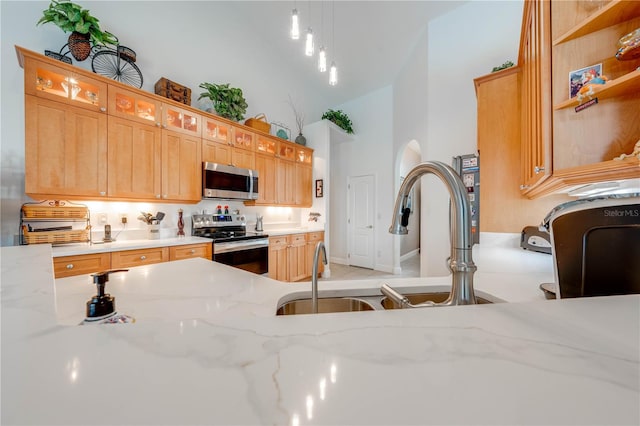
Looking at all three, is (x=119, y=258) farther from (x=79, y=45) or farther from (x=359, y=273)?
(x=359, y=273)

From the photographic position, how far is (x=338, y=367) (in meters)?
0.29

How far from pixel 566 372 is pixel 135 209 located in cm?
331

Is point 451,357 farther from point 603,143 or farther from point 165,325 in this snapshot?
point 603,143

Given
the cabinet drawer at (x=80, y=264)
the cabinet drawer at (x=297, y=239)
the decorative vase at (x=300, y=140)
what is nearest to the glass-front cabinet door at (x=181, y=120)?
the cabinet drawer at (x=80, y=264)

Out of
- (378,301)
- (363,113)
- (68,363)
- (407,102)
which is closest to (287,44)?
(363,113)

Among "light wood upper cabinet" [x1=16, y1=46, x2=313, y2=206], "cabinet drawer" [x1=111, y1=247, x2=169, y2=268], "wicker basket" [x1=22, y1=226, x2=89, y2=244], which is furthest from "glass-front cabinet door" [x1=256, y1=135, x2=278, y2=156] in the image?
"wicker basket" [x1=22, y1=226, x2=89, y2=244]

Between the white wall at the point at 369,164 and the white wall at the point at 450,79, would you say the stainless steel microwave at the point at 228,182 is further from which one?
the white wall at the point at 450,79

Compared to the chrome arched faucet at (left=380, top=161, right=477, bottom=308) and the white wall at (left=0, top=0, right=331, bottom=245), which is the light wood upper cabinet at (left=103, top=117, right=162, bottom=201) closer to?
the white wall at (left=0, top=0, right=331, bottom=245)

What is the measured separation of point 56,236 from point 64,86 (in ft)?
4.20

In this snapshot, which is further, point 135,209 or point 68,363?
point 135,209

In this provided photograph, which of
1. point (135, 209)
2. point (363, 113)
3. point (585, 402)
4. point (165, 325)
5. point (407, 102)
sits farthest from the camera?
point (363, 113)

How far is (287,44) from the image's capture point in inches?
155

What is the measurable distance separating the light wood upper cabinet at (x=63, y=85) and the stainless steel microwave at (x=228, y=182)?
1079 millimetres

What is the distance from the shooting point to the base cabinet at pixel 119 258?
1780 mm
